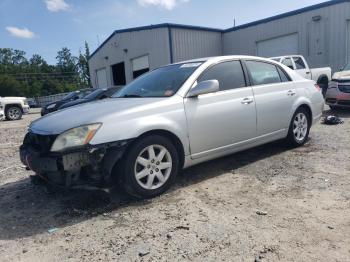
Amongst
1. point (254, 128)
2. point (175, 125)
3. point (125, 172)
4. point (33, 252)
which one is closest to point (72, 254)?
point (33, 252)

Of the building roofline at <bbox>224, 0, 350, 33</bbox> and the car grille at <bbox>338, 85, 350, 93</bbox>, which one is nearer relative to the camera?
the car grille at <bbox>338, 85, 350, 93</bbox>

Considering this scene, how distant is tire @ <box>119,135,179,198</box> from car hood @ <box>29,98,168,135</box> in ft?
1.28

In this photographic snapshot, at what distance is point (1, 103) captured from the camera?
16.8 metres

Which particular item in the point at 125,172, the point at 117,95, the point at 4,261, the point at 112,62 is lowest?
the point at 4,261

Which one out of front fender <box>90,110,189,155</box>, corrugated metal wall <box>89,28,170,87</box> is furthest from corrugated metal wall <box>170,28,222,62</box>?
front fender <box>90,110,189,155</box>

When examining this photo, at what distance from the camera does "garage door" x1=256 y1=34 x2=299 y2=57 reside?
17938 mm

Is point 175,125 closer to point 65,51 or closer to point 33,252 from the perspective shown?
point 33,252

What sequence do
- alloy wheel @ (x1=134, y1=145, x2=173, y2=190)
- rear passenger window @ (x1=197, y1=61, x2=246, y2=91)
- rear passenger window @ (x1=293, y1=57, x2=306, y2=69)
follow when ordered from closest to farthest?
alloy wheel @ (x1=134, y1=145, x2=173, y2=190), rear passenger window @ (x1=197, y1=61, x2=246, y2=91), rear passenger window @ (x1=293, y1=57, x2=306, y2=69)

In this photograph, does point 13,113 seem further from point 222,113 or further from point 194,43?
point 222,113

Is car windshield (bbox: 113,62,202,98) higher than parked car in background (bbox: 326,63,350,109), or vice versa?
car windshield (bbox: 113,62,202,98)

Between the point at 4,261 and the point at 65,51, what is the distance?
349 feet

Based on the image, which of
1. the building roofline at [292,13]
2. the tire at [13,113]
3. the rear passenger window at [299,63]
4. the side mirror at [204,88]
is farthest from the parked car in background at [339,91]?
the tire at [13,113]

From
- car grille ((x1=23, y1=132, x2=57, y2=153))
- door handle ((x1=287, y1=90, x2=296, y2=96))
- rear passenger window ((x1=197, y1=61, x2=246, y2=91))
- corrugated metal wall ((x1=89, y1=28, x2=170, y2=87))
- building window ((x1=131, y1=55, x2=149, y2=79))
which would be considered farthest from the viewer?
building window ((x1=131, y1=55, x2=149, y2=79))

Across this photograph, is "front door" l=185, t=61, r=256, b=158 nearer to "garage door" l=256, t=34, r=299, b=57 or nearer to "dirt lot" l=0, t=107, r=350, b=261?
"dirt lot" l=0, t=107, r=350, b=261
